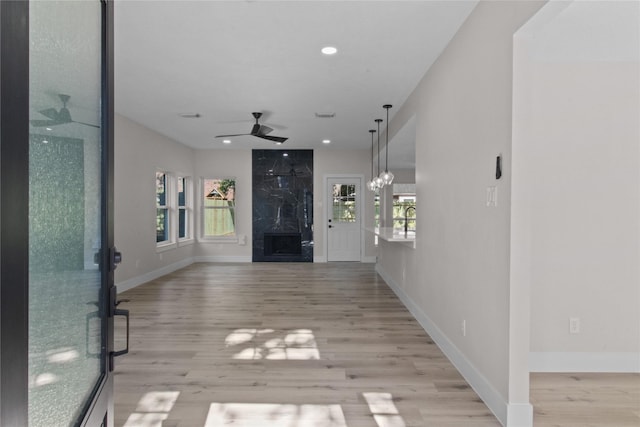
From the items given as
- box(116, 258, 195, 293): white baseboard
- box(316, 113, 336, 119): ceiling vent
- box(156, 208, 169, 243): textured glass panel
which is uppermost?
box(316, 113, 336, 119): ceiling vent

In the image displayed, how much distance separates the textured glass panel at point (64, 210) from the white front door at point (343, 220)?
7483 mm

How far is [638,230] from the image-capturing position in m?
2.81

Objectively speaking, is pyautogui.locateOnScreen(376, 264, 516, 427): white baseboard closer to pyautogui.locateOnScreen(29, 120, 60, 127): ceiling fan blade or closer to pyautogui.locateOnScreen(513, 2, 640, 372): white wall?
pyautogui.locateOnScreen(513, 2, 640, 372): white wall

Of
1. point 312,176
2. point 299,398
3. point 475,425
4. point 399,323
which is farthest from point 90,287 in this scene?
point 312,176

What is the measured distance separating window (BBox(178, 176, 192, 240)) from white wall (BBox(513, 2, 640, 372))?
23.5 feet

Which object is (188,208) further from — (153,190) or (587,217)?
(587,217)

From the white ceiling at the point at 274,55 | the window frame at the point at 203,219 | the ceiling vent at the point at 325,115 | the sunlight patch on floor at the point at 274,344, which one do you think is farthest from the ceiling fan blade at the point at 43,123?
the window frame at the point at 203,219

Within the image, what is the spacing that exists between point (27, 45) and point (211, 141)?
7.25 m

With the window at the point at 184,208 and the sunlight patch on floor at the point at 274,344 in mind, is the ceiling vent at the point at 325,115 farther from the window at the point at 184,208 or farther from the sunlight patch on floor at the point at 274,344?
the window at the point at 184,208

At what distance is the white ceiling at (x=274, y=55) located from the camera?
265 centimetres

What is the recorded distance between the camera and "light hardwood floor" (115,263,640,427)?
2.22 metres

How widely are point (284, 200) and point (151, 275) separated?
3.38 meters

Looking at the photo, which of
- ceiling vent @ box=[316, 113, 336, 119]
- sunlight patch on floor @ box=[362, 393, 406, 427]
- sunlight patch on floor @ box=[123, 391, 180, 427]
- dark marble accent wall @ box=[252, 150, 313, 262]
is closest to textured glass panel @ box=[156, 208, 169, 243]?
dark marble accent wall @ box=[252, 150, 313, 262]

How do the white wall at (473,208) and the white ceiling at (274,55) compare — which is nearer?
the white wall at (473,208)
